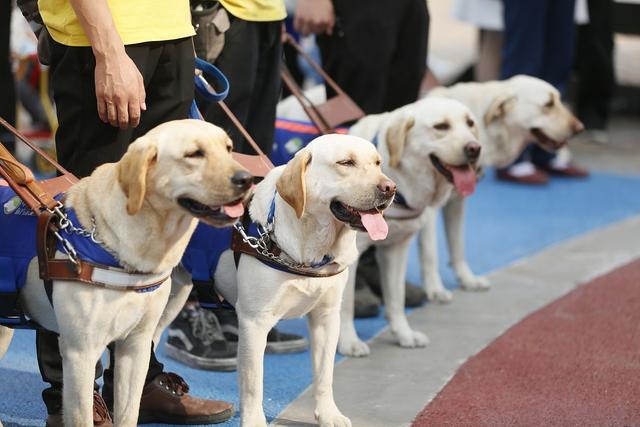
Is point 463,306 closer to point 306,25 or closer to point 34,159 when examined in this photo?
point 306,25

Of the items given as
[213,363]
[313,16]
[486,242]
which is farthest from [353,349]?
[486,242]

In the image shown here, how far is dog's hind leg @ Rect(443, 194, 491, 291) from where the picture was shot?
5809 millimetres

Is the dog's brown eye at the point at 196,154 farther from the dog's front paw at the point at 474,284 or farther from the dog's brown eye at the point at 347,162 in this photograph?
the dog's front paw at the point at 474,284

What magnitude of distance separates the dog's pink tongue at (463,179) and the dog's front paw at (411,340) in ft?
2.11

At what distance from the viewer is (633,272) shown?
20.1 ft

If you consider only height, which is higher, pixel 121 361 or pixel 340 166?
pixel 340 166

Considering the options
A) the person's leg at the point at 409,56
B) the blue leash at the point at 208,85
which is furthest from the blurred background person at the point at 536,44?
the blue leash at the point at 208,85

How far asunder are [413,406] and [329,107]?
150cm

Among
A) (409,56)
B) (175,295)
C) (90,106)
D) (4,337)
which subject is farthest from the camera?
(409,56)

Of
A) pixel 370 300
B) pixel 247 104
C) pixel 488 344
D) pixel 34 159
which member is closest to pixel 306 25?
pixel 247 104

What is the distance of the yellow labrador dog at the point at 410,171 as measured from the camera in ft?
15.5

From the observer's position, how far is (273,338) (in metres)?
4.69

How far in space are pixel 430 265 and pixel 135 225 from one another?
274 cm

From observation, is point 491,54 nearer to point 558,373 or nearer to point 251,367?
point 558,373
